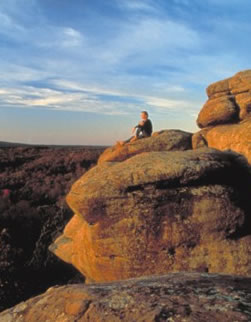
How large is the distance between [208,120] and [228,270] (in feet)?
35.3

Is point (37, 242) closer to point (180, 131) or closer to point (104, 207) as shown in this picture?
point (104, 207)

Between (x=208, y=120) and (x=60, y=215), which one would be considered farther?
(x=60, y=215)

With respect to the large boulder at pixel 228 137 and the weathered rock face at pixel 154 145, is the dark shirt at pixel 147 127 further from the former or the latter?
the large boulder at pixel 228 137

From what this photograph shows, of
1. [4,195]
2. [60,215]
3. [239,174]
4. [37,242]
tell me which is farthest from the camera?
[4,195]

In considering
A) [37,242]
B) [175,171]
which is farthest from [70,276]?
[175,171]

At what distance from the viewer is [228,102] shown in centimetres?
2012

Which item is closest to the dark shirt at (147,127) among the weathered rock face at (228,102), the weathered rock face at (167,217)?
the weathered rock face at (228,102)

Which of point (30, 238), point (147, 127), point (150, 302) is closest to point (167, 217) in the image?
point (147, 127)

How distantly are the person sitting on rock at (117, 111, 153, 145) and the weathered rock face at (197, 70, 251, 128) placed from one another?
383 cm

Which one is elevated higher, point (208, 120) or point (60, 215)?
point (208, 120)

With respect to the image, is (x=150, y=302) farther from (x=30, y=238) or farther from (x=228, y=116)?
(x=30, y=238)

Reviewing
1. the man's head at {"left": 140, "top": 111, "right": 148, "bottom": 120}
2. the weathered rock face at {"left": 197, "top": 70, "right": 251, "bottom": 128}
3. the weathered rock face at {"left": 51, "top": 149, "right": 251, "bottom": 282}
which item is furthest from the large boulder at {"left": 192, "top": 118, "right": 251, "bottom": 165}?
the weathered rock face at {"left": 51, "top": 149, "right": 251, "bottom": 282}

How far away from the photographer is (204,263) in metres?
12.0

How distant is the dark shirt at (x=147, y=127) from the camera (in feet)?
61.8
